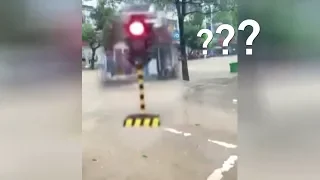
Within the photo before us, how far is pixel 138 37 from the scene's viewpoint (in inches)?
55.0

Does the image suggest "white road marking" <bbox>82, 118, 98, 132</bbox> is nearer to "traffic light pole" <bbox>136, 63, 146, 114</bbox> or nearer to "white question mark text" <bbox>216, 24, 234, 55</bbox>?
"traffic light pole" <bbox>136, 63, 146, 114</bbox>

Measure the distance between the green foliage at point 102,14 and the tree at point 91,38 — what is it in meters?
0.03

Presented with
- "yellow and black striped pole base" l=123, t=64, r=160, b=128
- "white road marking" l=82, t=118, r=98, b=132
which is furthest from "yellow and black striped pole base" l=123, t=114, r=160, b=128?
"white road marking" l=82, t=118, r=98, b=132

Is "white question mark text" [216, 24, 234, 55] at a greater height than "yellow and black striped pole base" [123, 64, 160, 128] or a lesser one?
greater

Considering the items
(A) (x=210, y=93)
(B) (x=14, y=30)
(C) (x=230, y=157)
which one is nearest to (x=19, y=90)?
(B) (x=14, y=30)

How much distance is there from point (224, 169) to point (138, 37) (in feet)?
1.93

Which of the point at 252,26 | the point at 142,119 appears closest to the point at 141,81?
the point at 142,119

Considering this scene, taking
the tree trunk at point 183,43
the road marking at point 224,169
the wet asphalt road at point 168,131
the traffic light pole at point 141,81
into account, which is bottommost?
the road marking at point 224,169

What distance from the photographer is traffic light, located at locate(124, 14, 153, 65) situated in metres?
1.38

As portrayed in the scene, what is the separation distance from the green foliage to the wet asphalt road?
0.19 m

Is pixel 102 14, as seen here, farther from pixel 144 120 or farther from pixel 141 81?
pixel 144 120

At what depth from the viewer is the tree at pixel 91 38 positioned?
1.40 meters

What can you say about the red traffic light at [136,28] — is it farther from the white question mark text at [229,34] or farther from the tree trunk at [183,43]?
the white question mark text at [229,34]

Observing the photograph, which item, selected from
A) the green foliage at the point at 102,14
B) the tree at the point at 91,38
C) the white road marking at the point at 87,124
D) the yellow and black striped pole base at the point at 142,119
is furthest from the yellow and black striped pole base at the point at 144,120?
the green foliage at the point at 102,14
